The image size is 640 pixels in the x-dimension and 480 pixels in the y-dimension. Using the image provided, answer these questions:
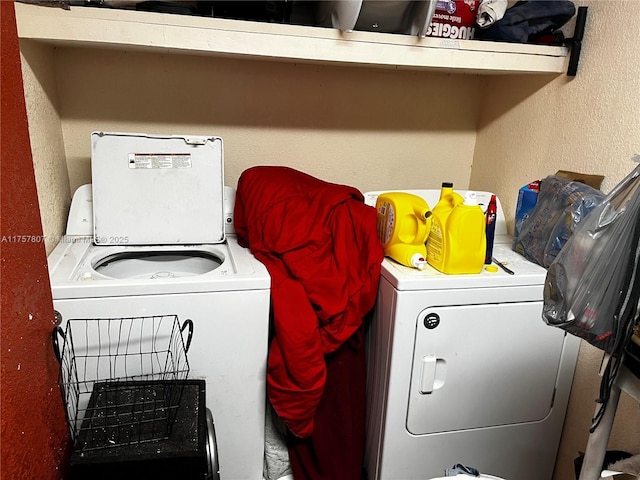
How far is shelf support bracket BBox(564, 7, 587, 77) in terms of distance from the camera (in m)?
1.75

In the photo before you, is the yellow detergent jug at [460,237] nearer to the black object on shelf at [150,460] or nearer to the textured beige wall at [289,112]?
the textured beige wall at [289,112]

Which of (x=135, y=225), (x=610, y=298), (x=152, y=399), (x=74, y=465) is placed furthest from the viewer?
(x=135, y=225)

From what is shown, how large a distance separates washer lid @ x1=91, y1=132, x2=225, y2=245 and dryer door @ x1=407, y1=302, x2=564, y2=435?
3.14 feet

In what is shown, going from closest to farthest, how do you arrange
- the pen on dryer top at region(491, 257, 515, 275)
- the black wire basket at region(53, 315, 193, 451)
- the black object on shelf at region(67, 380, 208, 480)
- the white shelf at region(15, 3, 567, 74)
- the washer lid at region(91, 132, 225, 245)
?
the black object on shelf at region(67, 380, 208, 480) → the black wire basket at region(53, 315, 193, 451) → the white shelf at region(15, 3, 567, 74) → the pen on dryer top at region(491, 257, 515, 275) → the washer lid at region(91, 132, 225, 245)

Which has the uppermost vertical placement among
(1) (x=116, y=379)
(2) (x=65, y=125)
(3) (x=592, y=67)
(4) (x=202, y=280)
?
(3) (x=592, y=67)

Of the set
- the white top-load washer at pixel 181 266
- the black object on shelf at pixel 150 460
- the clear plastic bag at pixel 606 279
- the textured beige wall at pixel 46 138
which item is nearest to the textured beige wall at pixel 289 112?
the textured beige wall at pixel 46 138

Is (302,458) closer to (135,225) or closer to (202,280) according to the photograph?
(202,280)

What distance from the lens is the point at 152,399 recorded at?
1.46m

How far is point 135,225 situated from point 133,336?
51 cm

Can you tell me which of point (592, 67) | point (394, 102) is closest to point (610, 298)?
point (592, 67)

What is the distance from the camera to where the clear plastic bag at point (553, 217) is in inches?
62.9

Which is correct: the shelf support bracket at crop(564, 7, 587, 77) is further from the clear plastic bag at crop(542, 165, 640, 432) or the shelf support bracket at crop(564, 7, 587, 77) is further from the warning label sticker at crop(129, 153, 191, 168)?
the warning label sticker at crop(129, 153, 191, 168)

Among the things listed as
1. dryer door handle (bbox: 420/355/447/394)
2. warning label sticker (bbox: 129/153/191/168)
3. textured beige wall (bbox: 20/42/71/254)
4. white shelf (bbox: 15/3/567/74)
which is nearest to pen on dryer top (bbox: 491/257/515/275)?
dryer door handle (bbox: 420/355/447/394)

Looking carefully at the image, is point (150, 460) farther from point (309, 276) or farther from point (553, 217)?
point (553, 217)
